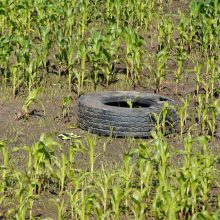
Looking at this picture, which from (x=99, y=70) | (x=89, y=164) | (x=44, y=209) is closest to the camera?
(x=44, y=209)

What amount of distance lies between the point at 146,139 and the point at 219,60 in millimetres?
2632

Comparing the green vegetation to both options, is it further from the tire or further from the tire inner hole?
the tire inner hole

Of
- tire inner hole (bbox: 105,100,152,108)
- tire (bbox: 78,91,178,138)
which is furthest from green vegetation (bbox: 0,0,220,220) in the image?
tire inner hole (bbox: 105,100,152,108)

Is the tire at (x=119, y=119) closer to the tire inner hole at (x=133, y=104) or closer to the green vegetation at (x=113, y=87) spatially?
the green vegetation at (x=113, y=87)

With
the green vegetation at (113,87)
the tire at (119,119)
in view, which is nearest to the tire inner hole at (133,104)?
the tire at (119,119)

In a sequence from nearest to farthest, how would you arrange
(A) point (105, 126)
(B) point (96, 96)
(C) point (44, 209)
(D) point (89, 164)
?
(C) point (44, 209) < (D) point (89, 164) < (A) point (105, 126) < (B) point (96, 96)

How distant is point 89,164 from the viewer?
279 inches

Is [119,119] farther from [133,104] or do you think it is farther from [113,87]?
[113,87]

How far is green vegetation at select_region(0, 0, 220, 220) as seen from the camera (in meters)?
5.85

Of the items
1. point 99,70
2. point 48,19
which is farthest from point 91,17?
point 99,70

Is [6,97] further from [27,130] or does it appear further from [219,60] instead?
[219,60]

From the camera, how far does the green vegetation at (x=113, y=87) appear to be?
5.85 meters

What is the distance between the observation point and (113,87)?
960cm

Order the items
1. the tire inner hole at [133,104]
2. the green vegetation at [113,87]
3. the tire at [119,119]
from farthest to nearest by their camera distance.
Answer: the tire inner hole at [133,104], the tire at [119,119], the green vegetation at [113,87]
